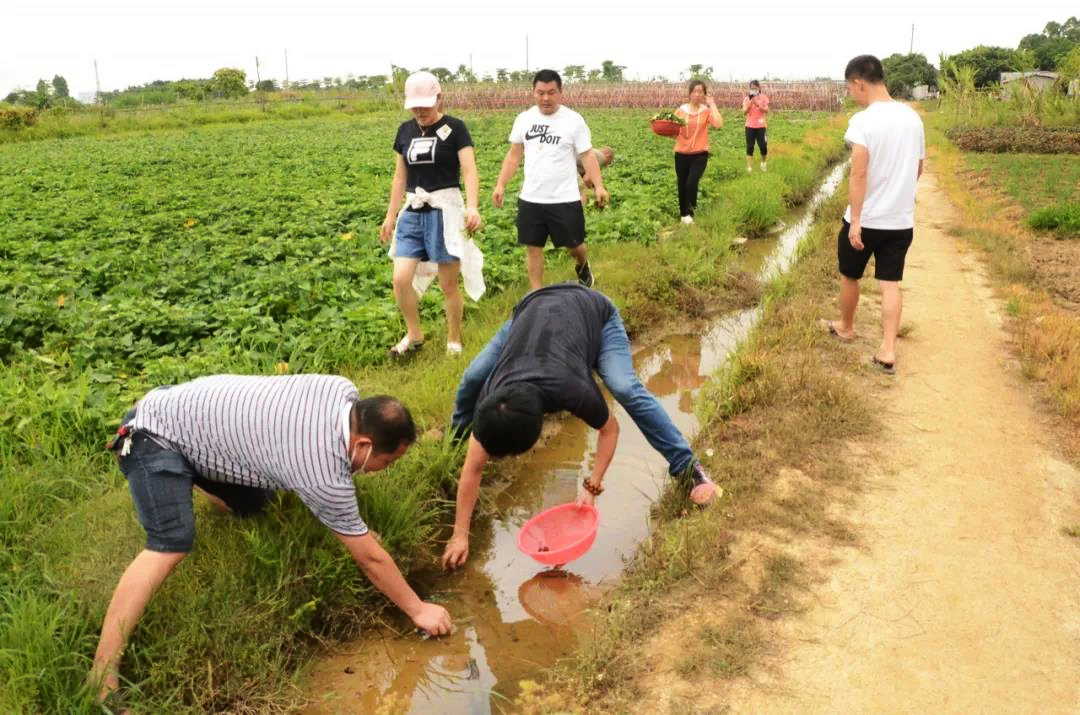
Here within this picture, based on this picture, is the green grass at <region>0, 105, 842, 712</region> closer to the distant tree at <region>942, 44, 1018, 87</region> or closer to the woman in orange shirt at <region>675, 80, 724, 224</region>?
the woman in orange shirt at <region>675, 80, 724, 224</region>

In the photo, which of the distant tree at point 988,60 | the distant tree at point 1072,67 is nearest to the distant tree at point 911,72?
the distant tree at point 988,60

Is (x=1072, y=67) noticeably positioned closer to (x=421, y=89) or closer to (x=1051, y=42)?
(x=421, y=89)

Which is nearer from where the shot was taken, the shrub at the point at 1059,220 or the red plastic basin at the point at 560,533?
the red plastic basin at the point at 560,533

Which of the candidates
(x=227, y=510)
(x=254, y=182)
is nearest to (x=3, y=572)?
(x=227, y=510)

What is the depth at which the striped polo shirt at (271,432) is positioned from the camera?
2455 millimetres

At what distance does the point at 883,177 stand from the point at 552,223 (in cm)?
225

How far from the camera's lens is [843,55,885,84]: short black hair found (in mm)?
4723

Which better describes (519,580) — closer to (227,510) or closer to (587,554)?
(587,554)

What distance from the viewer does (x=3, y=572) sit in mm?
2744

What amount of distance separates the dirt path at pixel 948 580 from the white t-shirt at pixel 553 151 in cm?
261

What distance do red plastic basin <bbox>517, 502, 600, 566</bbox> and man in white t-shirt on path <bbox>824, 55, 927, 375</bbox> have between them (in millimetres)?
2652

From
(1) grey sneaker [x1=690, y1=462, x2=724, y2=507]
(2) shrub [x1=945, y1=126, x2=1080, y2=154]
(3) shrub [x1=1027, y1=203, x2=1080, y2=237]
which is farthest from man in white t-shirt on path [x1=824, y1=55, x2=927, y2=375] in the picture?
(2) shrub [x1=945, y1=126, x2=1080, y2=154]

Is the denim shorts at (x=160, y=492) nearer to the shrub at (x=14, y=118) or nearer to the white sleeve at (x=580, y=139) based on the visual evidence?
the white sleeve at (x=580, y=139)

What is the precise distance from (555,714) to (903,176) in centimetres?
396
